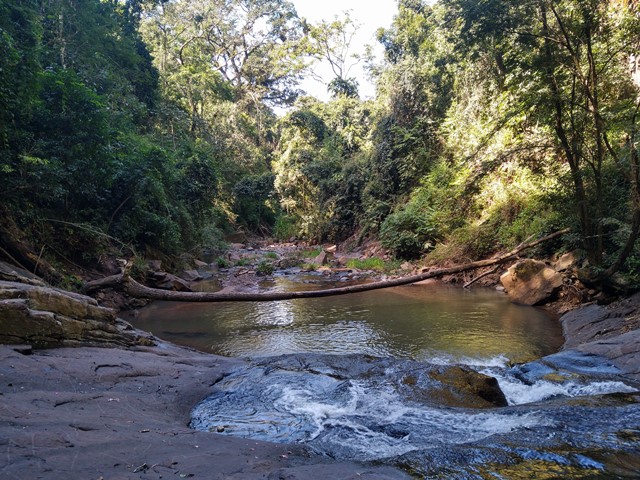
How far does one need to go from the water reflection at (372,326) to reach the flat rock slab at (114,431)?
3.02m

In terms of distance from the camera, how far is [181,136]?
80.7 feet

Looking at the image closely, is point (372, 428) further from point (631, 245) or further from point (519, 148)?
point (519, 148)

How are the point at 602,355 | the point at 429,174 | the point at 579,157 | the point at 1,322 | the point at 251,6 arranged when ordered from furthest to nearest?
the point at 251,6, the point at 429,174, the point at 579,157, the point at 602,355, the point at 1,322

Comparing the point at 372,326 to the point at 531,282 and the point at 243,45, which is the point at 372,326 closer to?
the point at 531,282

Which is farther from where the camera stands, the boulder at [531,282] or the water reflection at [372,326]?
the boulder at [531,282]

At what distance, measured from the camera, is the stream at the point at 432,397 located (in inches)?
133

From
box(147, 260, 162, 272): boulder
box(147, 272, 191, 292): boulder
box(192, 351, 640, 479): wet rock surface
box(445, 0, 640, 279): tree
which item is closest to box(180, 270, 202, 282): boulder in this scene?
box(147, 260, 162, 272): boulder

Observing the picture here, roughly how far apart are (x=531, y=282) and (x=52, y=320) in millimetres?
10799

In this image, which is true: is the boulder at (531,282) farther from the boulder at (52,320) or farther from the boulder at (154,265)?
the boulder at (154,265)

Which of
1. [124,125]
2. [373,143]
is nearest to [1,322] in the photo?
[124,125]

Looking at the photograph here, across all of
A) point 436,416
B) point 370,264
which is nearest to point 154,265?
point 370,264

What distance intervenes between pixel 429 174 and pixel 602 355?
15848 millimetres

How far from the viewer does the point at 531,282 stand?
1112 centimetres

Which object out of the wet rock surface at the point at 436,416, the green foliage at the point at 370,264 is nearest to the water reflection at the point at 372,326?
the wet rock surface at the point at 436,416
